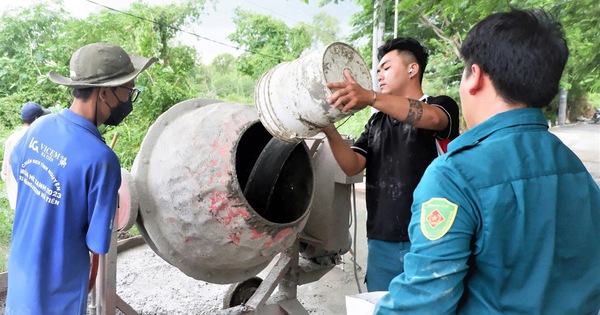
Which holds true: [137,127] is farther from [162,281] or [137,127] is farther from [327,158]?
[327,158]

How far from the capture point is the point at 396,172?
7.35 ft

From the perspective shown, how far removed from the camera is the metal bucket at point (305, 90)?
1572mm

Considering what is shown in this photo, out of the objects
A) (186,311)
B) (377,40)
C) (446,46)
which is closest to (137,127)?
(377,40)

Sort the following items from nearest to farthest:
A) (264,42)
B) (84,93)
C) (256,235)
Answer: (84,93)
(256,235)
(264,42)

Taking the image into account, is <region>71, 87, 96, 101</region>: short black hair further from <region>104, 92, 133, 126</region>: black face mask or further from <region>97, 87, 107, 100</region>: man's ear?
<region>104, 92, 133, 126</region>: black face mask

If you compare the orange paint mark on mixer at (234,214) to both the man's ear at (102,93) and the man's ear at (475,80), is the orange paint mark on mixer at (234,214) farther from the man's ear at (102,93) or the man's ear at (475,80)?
the man's ear at (475,80)

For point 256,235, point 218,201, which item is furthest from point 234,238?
point 218,201

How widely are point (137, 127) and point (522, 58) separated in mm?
9132

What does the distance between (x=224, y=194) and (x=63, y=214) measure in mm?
681

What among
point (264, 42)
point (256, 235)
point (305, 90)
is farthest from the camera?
point (264, 42)

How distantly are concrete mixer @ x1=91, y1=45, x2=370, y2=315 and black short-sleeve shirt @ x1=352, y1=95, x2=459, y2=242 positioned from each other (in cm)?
36

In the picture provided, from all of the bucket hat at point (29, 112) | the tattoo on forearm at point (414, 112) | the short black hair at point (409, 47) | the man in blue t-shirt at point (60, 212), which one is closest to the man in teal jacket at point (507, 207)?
the tattoo on forearm at point (414, 112)

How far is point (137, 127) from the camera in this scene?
922 centimetres

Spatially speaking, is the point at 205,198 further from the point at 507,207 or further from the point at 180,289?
the point at 180,289
